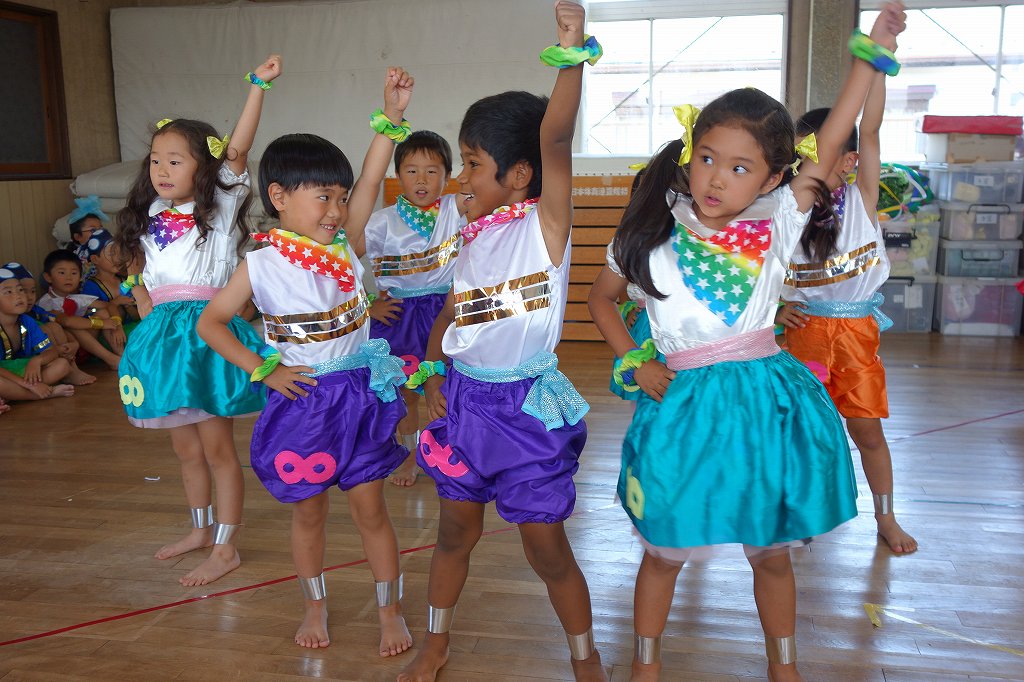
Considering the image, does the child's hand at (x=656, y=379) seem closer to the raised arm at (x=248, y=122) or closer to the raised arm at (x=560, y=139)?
the raised arm at (x=560, y=139)

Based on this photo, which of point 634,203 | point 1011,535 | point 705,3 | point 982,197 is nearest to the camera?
point 634,203

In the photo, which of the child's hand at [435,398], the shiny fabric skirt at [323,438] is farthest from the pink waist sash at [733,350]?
the shiny fabric skirt at [323,438]

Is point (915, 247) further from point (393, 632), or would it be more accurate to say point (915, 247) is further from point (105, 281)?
point (105, 281)

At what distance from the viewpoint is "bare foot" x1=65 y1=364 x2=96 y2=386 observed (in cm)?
486

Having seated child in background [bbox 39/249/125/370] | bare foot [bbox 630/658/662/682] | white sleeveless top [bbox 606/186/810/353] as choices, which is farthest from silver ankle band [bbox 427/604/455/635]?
seated child in background [bbox 39/249/125/370]

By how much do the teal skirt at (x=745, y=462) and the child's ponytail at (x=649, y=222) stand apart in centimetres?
23

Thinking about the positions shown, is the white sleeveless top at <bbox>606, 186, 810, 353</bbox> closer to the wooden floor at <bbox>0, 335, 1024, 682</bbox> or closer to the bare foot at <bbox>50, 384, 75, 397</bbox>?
the wooden floor at <bbox>0, 335, 1024, 682</bbox>

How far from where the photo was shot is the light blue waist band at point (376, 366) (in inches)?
77.6

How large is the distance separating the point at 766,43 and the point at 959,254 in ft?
6.87

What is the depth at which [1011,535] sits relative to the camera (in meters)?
2.65

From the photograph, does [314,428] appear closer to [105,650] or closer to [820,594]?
[105,650]

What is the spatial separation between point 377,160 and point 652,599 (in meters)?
→ 1.13

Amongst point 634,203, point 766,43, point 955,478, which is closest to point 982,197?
→ point 766,43

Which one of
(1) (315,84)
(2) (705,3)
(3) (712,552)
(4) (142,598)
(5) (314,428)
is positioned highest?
(2) (705,3)
